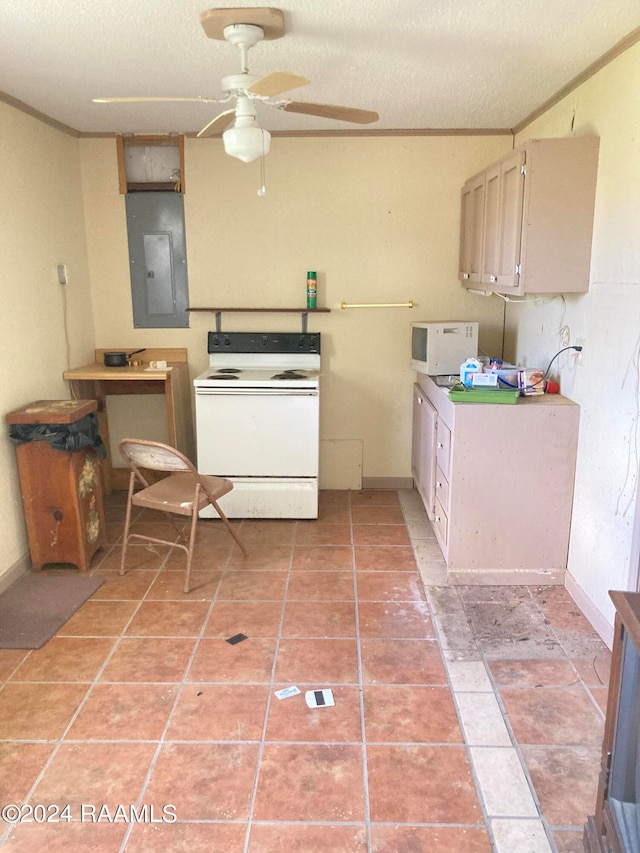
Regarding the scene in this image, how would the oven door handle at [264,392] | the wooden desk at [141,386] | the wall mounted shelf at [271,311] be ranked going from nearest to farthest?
the oven door handle at [264,392]
the wooden desk at [141,386]
the wall mounted shelf at [271,311]

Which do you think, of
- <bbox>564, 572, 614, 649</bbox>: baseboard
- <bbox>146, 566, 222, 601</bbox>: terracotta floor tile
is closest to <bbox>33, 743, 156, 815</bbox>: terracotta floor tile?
<bbox>146, 566, 222, 601</bbox>: terracotta floor tile

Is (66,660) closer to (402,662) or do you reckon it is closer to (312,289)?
(402,662)

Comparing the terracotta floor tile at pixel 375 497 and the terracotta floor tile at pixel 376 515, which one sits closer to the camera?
the terracotta floor tile at pixel 376 515

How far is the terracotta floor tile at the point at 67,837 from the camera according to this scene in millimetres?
1689

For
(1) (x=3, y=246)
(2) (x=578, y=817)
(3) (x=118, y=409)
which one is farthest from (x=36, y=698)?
(3) (x=118, y=409)

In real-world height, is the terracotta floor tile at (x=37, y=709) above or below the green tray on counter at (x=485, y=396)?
below

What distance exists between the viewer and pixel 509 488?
302 centimetres

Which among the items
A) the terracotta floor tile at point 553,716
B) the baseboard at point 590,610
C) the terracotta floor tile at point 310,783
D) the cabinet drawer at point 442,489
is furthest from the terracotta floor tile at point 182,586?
the baseboard at point 590,610

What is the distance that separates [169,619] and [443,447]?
5.10 feet

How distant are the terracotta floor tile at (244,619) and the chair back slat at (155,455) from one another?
26.1 inches

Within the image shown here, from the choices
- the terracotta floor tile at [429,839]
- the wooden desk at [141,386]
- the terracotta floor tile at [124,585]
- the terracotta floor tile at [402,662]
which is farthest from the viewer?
the wooden desk at [141,386]

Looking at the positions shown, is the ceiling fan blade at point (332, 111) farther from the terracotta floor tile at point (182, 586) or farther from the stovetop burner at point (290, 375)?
the terracotta floor tile at point (182, 586)

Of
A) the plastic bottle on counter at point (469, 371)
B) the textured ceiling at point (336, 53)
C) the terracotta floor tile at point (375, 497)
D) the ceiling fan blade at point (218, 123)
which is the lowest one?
the terracotta floor tile at point (375, 497)

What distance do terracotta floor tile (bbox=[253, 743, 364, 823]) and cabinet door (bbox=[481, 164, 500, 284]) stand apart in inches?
92.0
